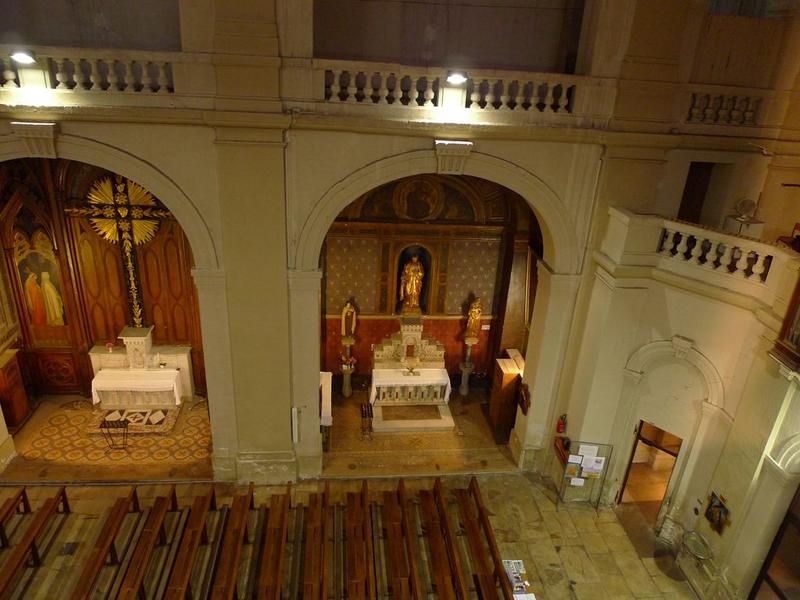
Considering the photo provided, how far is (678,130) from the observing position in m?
9.27

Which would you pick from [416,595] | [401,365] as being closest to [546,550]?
[416,595]

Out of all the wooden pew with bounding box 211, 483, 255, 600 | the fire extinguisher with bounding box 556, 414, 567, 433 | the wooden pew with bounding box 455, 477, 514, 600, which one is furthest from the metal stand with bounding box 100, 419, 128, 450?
the fire extinguisher with bounding box 556, 414, 567, 433

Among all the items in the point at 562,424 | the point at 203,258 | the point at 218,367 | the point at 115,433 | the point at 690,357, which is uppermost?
the point at 203,258

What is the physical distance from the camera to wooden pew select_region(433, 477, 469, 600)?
8203 mm

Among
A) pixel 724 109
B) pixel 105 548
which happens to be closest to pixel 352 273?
pixel 105 548

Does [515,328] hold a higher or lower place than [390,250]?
lower

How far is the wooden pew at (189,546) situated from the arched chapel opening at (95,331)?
5.02ft

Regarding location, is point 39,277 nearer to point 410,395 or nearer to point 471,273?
point 410,395

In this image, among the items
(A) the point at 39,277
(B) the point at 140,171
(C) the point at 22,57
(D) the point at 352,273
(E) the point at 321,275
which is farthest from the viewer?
(D) the point at 352,273

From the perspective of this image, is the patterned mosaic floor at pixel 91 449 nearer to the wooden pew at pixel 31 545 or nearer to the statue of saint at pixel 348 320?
the wooden pew at pixel 31 545

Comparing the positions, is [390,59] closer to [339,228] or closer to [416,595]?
[339,228]

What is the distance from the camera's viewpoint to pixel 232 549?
340 inches

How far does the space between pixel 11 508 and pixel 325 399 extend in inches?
213

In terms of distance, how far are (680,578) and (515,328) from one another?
5.67 metres
